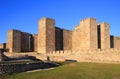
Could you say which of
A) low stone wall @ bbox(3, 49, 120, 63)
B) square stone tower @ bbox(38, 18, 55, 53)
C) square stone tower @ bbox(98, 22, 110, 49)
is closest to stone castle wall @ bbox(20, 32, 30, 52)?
square stone tower @ bbox(38, 18, 55, 53)

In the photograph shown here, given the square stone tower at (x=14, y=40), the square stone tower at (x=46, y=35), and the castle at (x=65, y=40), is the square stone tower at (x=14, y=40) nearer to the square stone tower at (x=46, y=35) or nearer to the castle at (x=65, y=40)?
the castle at (x=65, y=40)

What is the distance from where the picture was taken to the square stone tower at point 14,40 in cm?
4206

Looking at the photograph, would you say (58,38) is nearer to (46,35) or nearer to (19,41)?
(46,35)

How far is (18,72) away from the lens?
702 inches

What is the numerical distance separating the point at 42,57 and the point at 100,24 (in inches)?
537

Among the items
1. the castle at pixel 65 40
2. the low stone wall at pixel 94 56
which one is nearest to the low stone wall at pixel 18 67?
the low stone wall at pixel 94 56

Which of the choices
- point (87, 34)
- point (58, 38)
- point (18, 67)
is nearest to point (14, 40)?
point (58, 38)

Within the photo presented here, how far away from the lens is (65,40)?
43.5 metres

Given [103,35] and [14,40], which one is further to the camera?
[14,40]

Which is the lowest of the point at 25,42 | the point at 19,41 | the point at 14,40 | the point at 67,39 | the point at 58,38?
the point at 25,42

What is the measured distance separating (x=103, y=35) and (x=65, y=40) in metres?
9.20

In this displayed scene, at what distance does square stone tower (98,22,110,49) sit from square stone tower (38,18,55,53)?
350 inches

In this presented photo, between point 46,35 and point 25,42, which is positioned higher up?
point 46,35

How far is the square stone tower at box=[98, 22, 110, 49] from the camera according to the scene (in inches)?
1464
